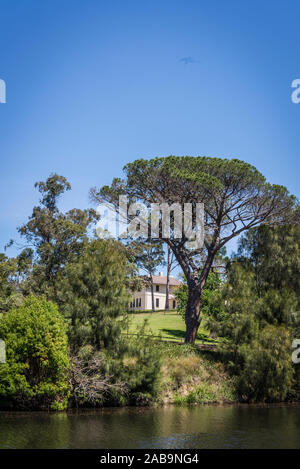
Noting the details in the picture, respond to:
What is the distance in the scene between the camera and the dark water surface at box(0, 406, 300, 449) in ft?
58.9

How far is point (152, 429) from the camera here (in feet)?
67.5

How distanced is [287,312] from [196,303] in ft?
24.5

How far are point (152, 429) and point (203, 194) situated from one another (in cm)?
1831

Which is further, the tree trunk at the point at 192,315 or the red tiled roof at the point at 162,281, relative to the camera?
the red tiled roof at the point at 162,281

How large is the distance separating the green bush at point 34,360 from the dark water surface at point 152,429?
0.96 metres

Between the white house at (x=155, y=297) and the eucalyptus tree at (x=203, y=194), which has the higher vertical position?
the eucalyptus tree at (x=203, y=194)

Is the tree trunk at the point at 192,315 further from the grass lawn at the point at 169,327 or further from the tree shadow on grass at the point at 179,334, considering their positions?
the tree shadow on grass at the point at 179,334

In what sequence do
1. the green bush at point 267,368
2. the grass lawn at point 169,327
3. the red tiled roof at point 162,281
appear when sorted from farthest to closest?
the red tiled roof at point 162,281 < the grass lawn at point 169,327 < the green bush at point 267,368

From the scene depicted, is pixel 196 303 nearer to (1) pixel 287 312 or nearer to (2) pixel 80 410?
(1) pixel 287 312

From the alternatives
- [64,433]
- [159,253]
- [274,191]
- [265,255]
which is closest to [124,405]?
[64,433]

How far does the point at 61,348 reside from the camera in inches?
947

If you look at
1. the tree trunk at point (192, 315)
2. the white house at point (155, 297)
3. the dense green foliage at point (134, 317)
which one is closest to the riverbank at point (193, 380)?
the dense green foliage at point (134, 317)

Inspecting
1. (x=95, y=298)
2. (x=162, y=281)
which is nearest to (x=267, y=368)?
(x=95, y=298)

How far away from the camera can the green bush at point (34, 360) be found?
23.1 m
